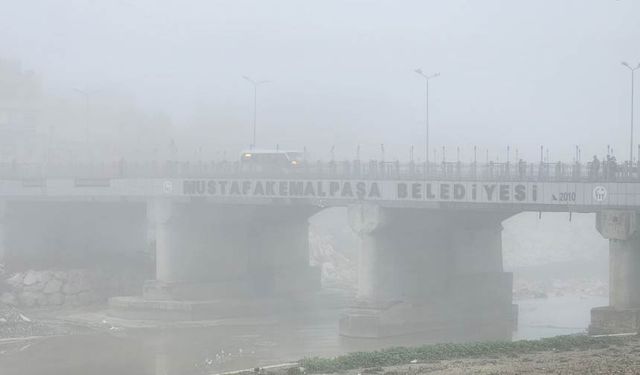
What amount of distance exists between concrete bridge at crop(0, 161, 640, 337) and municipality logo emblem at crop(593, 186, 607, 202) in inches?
2.2

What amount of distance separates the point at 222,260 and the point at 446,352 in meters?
39.9

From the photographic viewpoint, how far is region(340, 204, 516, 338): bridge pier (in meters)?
74.7

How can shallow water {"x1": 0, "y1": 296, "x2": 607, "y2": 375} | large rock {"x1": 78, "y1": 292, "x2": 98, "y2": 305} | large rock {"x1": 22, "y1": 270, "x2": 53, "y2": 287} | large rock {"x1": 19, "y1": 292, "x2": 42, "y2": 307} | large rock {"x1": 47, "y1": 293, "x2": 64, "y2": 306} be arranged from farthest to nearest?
1. large rock {"x1": 78, "y1": 292, "x2": 98, "y2": 305}
2. large rock {"x1": 22, "y1": 270, "x2": 53, "y2": 287}
3. large rock {"x1": 47, "y1": 293, "x2": 64, "y2": 306}
4. large rock {"x1": 19, "y1": 292, "x2": 42, "y2": 307}
5. shallow water {"x1": 0, "y1": 296, "x2": 607, "y2": 375}

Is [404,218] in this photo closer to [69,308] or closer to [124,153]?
[69,308]

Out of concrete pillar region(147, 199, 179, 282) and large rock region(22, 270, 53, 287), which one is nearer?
concrete pillar region(147, 199, 179, 282)

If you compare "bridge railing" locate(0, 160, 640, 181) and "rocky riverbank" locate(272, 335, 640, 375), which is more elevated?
"bridge railing" locate(0, 160, 640, 181)

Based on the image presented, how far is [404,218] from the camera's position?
253 ft

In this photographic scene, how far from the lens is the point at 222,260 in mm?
91938

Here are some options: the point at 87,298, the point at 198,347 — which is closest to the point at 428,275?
the point at 198,347

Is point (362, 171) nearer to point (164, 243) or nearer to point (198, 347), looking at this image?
Result: point (198, 347)

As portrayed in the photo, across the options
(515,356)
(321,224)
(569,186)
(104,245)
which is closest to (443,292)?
(569,186)

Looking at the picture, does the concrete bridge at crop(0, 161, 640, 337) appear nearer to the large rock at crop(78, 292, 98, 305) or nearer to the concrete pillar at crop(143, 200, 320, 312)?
the concrete pillar at crop(143, 200, 320, 312)

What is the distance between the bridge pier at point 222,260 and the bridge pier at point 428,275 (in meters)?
15.0

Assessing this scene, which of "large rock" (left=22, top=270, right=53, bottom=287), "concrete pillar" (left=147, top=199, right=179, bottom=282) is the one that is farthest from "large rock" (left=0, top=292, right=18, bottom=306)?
"concrete pillar" (left=147, top=199, right=179, bottom=282)
